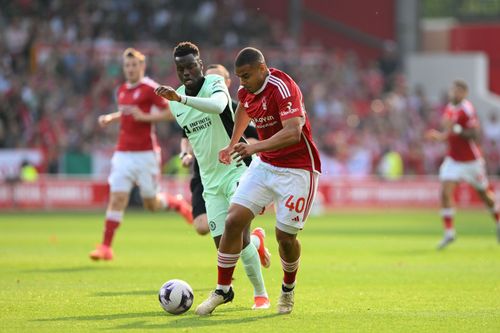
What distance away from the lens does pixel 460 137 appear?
1994 centimetres

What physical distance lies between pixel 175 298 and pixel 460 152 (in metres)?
10.8

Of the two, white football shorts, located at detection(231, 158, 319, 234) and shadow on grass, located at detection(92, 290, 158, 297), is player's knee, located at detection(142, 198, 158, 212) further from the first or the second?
white football shorts, located at detection(231, 158, 319, 234)

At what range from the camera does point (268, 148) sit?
32.5 ft

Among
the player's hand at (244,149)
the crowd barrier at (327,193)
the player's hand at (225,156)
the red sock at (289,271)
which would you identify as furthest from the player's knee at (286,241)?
the crowd barrier at (327,193)

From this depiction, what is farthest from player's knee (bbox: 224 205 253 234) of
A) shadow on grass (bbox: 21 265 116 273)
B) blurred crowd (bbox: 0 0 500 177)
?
blurred crowd (bbox: 0 0 500 177)

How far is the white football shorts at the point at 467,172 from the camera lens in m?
19.8

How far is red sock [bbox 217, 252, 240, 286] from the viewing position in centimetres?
1037

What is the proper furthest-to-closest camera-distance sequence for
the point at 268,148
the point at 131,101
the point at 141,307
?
the point at 131,101
the point at 141,307
the point at 268,148

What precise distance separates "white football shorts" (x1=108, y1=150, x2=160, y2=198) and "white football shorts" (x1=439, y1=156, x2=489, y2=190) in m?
5.97

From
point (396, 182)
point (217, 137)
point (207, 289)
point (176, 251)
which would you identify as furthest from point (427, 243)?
point (396, 182)

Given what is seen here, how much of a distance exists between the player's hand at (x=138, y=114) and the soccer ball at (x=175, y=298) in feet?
18.9

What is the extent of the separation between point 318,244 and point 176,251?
9.72 feet

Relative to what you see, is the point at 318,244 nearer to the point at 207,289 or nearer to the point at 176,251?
the point at 176,251

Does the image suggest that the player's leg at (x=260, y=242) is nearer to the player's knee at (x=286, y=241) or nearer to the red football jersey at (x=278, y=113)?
the player's knee at (x=286, y=241)
